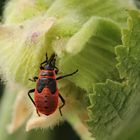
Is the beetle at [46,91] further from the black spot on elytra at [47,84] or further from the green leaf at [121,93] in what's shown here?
the green leaf at [121,93]

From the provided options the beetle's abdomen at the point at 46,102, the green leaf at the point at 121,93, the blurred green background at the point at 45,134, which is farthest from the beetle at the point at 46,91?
the blurred green background at the point at 45,134

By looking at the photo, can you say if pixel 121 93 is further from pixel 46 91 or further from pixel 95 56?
pixel 46 91

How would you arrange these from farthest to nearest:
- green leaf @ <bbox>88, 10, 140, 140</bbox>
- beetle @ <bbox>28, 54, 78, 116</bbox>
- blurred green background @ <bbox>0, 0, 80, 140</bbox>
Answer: blurred green background @ <bbox>0, 0, 80, 140</bbox>
beetle @ <bbox>28, 54, 78, 116</bbox>
green leaf @ <bbox>88, 10, 140, 140</bbox>

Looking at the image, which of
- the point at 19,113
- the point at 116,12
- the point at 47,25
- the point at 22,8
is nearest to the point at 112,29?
the point at 116,12

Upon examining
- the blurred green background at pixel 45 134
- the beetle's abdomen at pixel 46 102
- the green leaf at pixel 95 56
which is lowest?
the blurred green background at pixel 45 134

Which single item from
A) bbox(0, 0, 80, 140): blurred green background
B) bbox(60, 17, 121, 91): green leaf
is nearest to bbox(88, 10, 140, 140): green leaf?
bbox(60, 17, 121, 91): green leaf

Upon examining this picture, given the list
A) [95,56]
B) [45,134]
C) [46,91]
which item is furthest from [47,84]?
[45,134]

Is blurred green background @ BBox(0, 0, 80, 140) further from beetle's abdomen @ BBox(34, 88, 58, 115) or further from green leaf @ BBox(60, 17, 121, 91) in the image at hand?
green leaf @ BBox(60, 17, 121, 91)
